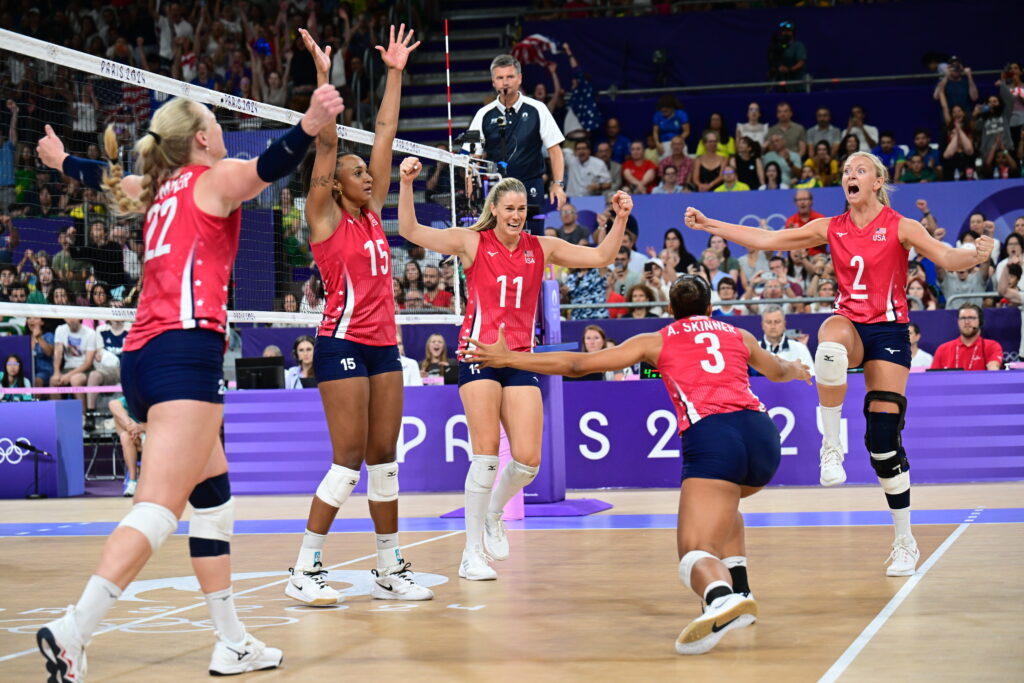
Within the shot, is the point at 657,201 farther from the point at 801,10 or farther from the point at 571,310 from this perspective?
the point at 801,10

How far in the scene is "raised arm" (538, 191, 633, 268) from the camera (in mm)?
6762

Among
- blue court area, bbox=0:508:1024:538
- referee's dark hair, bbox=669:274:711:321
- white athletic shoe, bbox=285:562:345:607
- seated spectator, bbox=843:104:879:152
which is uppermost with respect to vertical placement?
seated spectator, bbox=843:104:879:152

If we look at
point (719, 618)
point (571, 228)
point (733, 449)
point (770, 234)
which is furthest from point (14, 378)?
point (719, 618)

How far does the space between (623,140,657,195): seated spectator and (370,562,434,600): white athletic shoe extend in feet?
34.3

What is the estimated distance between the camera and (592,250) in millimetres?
7000

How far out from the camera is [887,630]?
497 cm

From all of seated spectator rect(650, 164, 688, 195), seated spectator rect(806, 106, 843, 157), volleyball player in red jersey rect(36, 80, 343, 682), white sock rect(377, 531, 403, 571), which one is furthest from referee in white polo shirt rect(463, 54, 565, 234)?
seated spectator rect(806, 106, 843, 157)

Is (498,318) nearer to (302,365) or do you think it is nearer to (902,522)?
(902,522)

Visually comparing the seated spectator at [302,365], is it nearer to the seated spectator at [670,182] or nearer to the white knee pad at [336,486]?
the seated spectator at [670,182]

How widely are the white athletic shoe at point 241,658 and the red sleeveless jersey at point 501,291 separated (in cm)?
266

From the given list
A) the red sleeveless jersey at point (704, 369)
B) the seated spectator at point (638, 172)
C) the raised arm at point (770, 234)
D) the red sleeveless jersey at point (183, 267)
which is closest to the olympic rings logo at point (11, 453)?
the seated spectator at point (638, 172)

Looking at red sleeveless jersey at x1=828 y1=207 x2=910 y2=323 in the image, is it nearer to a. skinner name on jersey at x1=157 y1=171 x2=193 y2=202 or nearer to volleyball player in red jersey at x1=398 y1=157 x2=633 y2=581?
volleyball player in red jersey at x1=398 y1=157 x2=633 y2=581

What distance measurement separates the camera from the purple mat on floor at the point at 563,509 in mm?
9328

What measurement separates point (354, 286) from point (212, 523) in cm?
187
